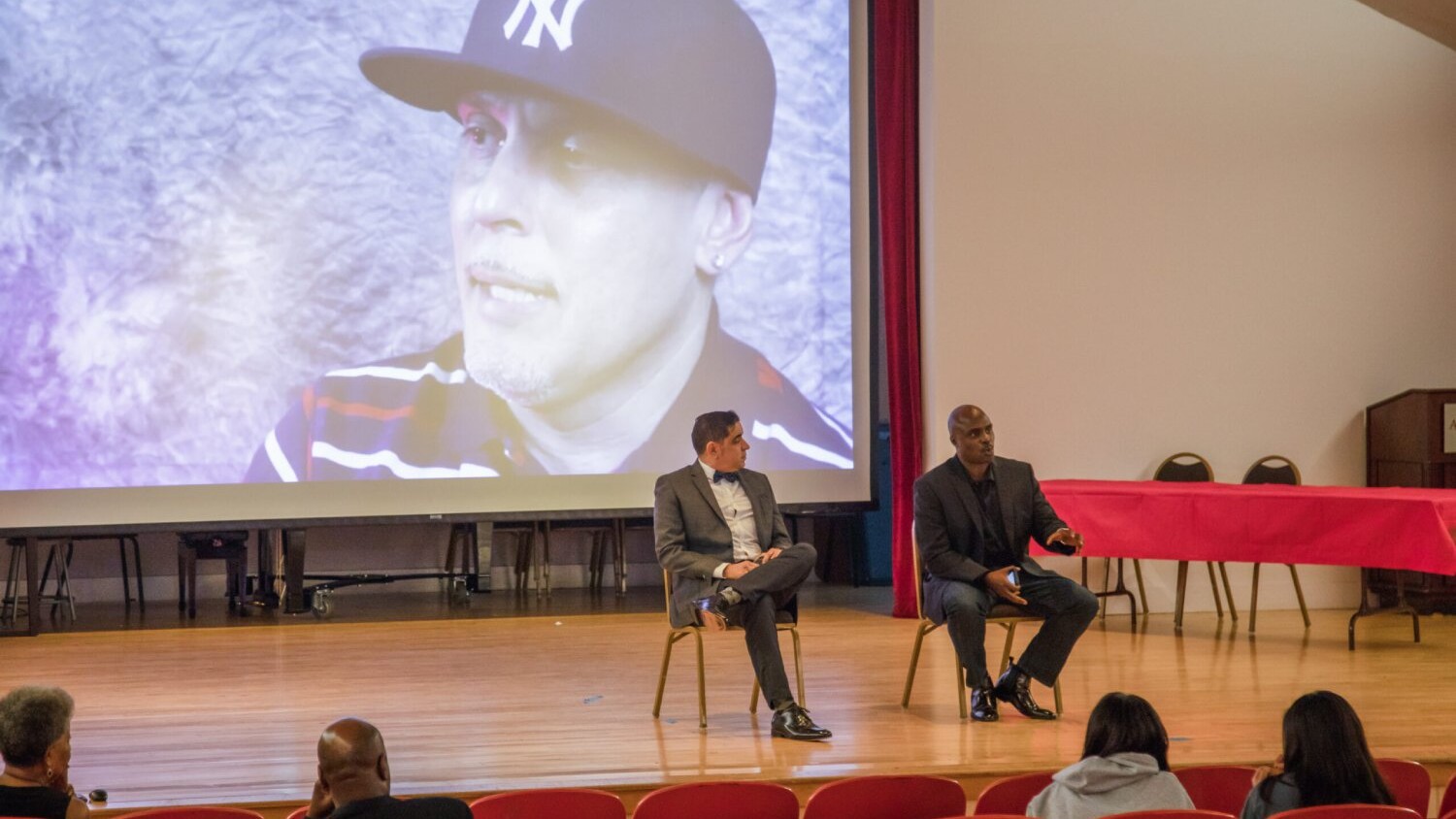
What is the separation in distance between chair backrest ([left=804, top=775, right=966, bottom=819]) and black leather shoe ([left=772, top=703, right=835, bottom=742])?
177cm

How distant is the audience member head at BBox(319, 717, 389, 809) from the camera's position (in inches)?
96.5

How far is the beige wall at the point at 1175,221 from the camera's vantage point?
24.4 feet

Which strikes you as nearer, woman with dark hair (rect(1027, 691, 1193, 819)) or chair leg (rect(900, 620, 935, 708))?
woman with dark hair (rect(1027, 691, 1193, 819))

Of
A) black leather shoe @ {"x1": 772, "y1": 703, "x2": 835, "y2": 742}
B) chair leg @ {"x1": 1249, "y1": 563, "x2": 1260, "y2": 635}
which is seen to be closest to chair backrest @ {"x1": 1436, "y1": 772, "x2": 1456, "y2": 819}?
black leather shoe @ {"x1": 772, "y1": 703, "x2": 835, "y2": 742}

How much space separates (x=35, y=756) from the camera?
9.34ft

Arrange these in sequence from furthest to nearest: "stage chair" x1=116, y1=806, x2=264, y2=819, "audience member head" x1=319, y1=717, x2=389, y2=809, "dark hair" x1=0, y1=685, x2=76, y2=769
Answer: "dark hair" x1=0, y1=685, x2=76, y2=769 → "stage chair" x1=116, y1=806, x2=264, y2=819 → "audience member head" x1=319, y1=717, x2=389, y2=809

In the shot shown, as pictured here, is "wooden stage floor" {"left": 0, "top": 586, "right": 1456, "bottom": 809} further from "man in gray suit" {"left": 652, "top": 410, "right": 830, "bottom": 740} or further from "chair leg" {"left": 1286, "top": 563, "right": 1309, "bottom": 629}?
"man in gray suit" {"left": 652, "top": 410, "right": 830, "bottom": 740}

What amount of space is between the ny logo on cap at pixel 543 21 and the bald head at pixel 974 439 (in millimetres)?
3287

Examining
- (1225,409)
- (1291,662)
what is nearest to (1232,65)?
(1225,409)

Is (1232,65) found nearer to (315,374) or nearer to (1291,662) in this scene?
(1291,662)

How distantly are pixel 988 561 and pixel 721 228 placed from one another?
9.67 feet

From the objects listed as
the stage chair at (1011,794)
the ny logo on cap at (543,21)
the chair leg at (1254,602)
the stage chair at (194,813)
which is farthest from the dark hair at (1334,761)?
the ny logo on cap at (543,21)

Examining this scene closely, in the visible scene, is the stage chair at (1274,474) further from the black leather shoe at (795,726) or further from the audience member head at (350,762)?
the audience member head at (350,762)

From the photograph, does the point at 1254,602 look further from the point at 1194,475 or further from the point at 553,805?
the point at 553,805
